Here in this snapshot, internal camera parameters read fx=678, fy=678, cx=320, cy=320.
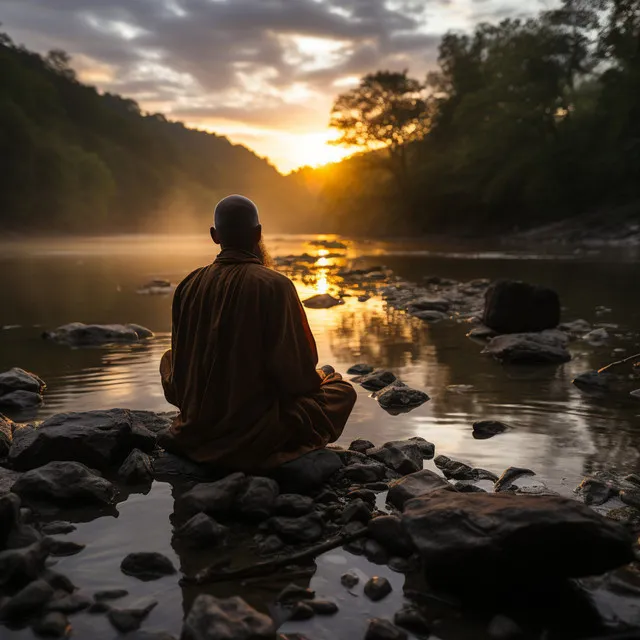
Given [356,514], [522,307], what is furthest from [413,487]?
[522,307]

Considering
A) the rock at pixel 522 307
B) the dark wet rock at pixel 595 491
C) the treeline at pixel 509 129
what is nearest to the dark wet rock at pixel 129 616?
the dark wet rock at pixel 595 491

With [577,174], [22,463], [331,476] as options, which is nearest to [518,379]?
[331,476]

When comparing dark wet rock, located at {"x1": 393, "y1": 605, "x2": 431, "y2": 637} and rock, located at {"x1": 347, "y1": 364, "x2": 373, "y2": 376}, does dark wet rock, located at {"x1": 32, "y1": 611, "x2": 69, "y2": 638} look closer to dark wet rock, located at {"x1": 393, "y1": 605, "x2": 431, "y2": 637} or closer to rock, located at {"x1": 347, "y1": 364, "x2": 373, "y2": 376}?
dark wet rock, located at {"x1": 393, "y1": 605, "x2": 431, "y2": 637}

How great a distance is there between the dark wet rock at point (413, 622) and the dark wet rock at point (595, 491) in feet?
5.19

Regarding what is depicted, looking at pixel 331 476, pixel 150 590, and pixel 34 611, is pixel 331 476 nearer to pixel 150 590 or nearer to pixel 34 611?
pixel 150 590

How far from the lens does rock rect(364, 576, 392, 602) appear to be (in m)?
2.77

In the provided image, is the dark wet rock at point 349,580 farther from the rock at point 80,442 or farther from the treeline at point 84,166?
the treeline at point 84,166

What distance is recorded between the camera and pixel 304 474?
3.83 metres

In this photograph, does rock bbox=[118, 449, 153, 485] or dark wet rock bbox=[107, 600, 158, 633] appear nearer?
dark wet rock bbox=[107, 600, 158, 633]

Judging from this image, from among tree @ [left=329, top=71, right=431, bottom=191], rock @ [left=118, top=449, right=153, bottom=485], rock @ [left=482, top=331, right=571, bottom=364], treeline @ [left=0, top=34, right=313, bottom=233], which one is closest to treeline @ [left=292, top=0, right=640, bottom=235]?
tree @ [left=329, top=71, right=431, bottom=191]

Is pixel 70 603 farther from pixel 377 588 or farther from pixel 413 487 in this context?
pixel 413 487

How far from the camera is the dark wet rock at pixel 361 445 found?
4648 millimetres

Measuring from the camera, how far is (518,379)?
7027mm

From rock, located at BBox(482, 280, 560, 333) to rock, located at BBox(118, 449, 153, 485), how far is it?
6327 mm
